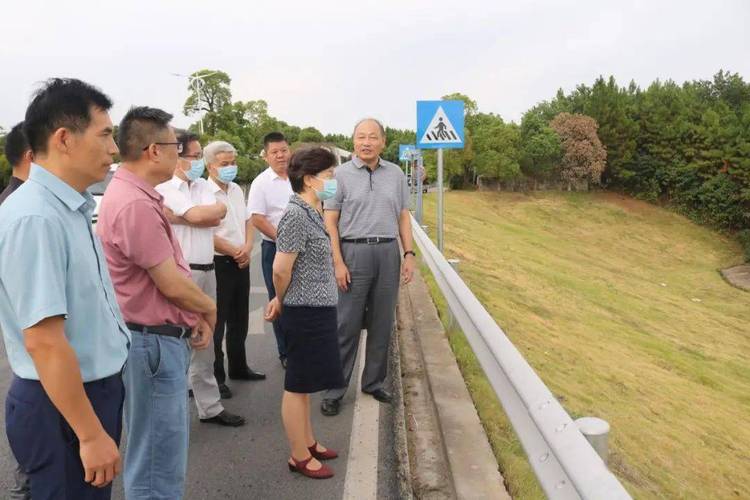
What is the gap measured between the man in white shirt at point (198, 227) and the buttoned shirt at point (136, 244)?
1.22 meters

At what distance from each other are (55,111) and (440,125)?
618cm

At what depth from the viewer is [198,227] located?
3775mm

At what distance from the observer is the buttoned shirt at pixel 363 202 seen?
14.0 feet

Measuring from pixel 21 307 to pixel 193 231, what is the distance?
7.39 ft

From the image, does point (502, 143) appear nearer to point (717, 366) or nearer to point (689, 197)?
point (689, 197)

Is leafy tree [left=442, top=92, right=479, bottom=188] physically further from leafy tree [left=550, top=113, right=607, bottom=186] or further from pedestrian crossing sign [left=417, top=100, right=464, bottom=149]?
pedestrian crossing sign [left=417, top=100, right=464, bottom=149]

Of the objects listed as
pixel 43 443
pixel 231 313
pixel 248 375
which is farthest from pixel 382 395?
pixel 43 443

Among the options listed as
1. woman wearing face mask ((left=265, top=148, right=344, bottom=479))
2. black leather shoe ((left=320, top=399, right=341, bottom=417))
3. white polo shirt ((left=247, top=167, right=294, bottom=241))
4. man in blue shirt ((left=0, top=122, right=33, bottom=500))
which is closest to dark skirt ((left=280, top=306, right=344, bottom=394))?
woman wearing face mask ((left=265, top=148, right=344, bottom=479))

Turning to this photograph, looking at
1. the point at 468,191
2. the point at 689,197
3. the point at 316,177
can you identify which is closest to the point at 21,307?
the point at 316,177

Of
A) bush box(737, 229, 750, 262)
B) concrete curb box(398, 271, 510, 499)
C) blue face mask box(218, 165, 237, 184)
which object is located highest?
blue face mask box(218, 165, 237, 184)

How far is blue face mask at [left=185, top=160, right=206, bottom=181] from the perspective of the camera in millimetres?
3814

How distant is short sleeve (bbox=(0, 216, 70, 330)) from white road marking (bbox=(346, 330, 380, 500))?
2.02m

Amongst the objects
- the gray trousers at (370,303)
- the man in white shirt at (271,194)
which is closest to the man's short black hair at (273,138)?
the man in white shirt at (271,194)

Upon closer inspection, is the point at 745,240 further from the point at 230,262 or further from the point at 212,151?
the point at 212,151
